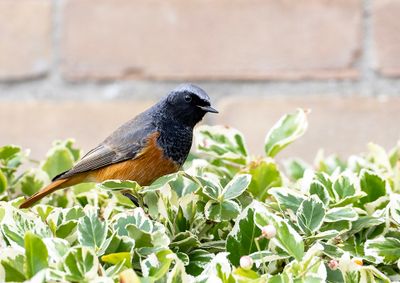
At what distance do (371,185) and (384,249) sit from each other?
0.19m

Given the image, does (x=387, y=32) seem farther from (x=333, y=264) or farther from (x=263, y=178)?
(x=333, y=264)

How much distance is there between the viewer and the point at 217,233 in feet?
4.09

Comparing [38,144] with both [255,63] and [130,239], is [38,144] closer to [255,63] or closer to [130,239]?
[255,63]

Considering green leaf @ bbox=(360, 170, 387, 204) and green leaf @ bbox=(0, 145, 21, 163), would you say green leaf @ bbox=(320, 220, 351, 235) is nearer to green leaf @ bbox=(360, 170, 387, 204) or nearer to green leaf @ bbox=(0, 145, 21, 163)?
green leaf @ bbox=(360, 170, 387, 204)

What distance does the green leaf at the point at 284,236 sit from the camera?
1.06 metres

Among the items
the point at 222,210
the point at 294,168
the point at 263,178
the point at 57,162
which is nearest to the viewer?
the point at 222,210

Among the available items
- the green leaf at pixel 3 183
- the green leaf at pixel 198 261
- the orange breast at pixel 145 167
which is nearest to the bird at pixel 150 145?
the orange breast at pixel 145 167

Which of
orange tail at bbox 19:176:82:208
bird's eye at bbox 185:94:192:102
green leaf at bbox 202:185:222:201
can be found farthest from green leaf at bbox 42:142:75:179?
green leaf at bbox 202:185:222:201

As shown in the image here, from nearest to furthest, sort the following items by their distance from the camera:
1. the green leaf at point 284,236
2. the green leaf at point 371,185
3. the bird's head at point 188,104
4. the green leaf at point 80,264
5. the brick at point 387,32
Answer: the green leaf at point 80,264 < the green leaf at point 284,236 < the green leaf at point 371,185 < the bird's head at point 188,104 < the brick at point 387,32

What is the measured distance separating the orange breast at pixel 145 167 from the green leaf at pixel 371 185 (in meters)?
0.51

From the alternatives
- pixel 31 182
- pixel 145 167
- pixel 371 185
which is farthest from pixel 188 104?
pixel 371 185

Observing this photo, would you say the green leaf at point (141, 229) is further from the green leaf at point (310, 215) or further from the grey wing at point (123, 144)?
the grey wing at point (123, 144)

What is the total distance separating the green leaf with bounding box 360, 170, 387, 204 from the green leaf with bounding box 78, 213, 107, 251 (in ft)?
1.46

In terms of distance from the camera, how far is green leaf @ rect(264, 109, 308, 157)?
1497 millimetres
